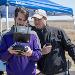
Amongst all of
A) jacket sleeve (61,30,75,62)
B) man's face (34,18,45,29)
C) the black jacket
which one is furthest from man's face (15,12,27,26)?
jacket sleeve (61,30,75,62)

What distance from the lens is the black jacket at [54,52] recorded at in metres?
5.62

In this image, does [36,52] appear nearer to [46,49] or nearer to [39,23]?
[46,49]

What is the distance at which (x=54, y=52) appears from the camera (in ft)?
18.5

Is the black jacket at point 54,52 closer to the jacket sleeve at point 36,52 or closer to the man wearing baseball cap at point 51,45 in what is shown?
the man wearing baseball cap at point 51,45

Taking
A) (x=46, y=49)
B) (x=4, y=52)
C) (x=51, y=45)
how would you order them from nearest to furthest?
→ (x=4, y=52)
(x=46, y=49)
(x=51, y=45)

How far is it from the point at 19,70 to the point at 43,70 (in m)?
0.91

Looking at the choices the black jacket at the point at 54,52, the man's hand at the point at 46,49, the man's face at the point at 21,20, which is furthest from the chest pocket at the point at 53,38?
the man's face at the point at 21,20

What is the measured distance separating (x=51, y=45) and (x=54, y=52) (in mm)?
123

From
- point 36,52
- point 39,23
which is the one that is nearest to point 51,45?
point 39,23

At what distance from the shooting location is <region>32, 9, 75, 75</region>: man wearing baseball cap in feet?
18.4

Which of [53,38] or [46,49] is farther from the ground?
[53,38]

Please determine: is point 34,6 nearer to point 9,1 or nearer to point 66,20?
point 9,1

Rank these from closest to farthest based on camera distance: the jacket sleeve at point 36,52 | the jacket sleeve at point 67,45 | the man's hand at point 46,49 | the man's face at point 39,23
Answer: the jacket sleeve at point 36,52
the man's hand at point 46,49
the man's face at point 39,23
the jacket sleeve at point 67,45

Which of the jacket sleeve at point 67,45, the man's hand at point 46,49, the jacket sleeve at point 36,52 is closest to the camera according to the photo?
the jacket sleeve at point 36,52
